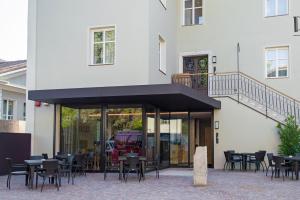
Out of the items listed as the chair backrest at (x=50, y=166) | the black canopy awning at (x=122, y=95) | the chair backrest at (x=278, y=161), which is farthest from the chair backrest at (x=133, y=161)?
the chair backrest at (x=278, y=161)

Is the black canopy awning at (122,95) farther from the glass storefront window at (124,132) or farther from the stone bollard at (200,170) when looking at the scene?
the stone bollard at (200,170)

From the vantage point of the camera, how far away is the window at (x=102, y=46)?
15594 millimetres

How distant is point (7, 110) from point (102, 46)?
32.2 ft

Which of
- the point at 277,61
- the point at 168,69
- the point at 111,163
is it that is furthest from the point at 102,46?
the point at 277,61

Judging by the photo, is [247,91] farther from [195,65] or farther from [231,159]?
[231,159]

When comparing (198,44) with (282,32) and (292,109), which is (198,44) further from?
(292,109)

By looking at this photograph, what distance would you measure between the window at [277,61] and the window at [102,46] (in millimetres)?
7521

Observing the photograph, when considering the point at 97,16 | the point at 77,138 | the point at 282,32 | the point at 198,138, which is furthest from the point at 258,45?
the point at 77,138

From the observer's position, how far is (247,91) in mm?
18562

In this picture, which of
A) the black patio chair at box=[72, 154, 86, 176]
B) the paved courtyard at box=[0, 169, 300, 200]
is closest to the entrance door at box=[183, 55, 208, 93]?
the black patio chair at box=[72, 154, 86, 176]

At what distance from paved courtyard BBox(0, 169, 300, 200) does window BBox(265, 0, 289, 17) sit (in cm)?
902

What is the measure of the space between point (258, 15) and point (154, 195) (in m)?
12.3

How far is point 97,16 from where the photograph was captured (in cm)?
1571

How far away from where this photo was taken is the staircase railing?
17.4 metres
